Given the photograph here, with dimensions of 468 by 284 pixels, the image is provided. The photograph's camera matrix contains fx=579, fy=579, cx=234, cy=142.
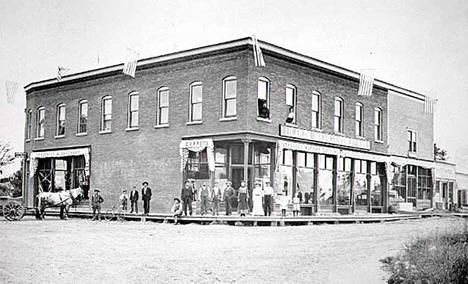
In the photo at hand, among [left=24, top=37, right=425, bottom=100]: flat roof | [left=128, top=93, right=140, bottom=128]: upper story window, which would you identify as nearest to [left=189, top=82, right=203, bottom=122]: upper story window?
[left=24, top=37, right=425, bottom=100]: flat roof

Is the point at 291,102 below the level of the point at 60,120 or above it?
above

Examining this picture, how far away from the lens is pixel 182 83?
81.1ft

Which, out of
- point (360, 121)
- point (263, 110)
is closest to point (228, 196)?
point (263, 110)

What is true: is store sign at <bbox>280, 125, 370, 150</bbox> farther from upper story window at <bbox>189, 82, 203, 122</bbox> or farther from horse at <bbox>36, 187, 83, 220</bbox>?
horse at <bbox>36, 187, 83, 220</bbox>

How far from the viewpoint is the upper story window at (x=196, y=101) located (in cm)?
2425

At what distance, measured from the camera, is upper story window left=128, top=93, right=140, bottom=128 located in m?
27.0

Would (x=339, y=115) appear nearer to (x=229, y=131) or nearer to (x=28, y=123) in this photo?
(x=229, y=131)

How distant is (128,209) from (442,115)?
68.5ft

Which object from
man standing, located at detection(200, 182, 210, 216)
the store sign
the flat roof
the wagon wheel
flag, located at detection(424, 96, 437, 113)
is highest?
the flat roof

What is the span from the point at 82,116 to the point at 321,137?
1227 cm

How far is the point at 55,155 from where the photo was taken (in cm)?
3000

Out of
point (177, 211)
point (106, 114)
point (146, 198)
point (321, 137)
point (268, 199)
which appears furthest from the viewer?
point (106, 114)

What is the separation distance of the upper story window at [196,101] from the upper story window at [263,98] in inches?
103

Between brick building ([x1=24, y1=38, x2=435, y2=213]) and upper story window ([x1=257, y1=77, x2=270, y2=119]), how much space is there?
4 cm
